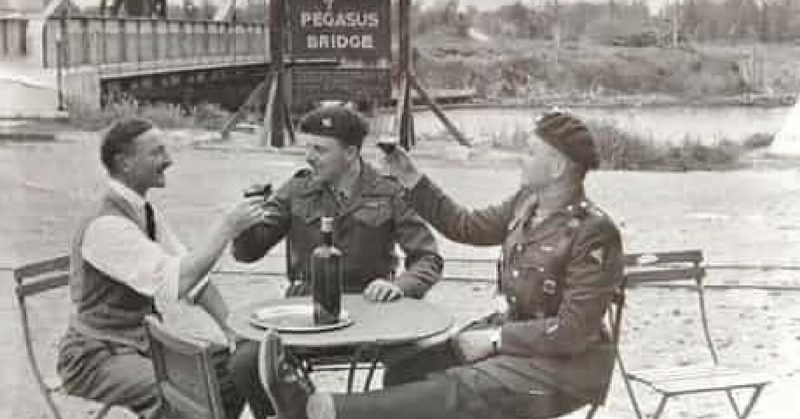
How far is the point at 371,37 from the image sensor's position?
517cm

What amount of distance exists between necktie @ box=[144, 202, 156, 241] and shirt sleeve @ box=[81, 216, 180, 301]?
0.25ft

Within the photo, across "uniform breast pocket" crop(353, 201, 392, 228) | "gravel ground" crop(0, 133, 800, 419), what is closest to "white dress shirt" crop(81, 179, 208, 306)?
"uniform breast pocket" crop(353, 201, 392, 228)

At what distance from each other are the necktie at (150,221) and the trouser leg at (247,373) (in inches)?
Result: 9.9

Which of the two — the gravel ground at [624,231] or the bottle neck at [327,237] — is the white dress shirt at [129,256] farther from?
the gravel ground at [624,231]

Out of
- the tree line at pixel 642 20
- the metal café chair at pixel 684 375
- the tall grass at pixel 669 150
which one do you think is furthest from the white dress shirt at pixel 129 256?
the tall grass at pixel 669 150

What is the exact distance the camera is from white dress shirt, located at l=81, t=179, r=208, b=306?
234cm

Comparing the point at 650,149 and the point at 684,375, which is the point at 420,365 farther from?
the point at 650,149

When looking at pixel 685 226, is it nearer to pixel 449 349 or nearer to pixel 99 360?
pixel 449 349

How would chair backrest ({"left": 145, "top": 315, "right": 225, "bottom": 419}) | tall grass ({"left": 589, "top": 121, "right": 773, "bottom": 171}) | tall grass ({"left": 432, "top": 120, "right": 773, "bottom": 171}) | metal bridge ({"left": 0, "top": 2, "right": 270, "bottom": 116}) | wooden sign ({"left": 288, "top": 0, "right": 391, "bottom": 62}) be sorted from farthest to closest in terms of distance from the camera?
wooden sign ({"left": 288, "top": 0, "right": 391, "bottom": 62}) → tall grass ({"left": 589, "top": 121, "right": 773, "bottom": 171}) → tall grass ({"left": 432, "top": 120, "right": 773, "bottom": 171}) → metal bridge ({"left": 0, "top": 2, "right": 270, "bottom": 116}) → chair backrest ({"left": 145, "top": 315, "right": 225, "bottom": 419})

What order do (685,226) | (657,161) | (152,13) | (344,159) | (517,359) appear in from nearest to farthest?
(517,359), (344,159), (152,13), (657,161), (685,226)

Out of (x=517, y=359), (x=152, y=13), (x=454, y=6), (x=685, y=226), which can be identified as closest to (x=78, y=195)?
(x=152, y=13)

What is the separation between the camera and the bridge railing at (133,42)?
350cm

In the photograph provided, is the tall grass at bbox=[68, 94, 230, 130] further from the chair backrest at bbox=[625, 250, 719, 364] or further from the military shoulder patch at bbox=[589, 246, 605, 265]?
the military shoulder patch at bbox=[589, 246, 605, 265]

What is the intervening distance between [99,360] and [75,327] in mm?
77
